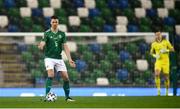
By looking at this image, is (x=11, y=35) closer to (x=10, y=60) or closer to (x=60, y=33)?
(x=10, y=60)

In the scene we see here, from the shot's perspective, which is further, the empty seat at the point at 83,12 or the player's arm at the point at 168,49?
the empty seat at the point at 83,12

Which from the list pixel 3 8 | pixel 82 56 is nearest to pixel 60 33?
pixel 82 56

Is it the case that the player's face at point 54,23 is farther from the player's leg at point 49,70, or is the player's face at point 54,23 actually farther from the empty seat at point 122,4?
the empty seat at point 122,4

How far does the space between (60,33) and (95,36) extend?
4.46 m

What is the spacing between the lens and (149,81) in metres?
16.7

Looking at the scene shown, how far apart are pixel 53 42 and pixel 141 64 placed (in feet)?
16.0

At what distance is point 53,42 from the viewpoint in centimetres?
1224

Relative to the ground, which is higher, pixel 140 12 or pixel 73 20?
pixel 140 12

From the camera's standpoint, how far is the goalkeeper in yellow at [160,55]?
1554 cm

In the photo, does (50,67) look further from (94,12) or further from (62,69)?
(94,12)

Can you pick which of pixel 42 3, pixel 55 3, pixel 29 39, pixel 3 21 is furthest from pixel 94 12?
pixel 29 39

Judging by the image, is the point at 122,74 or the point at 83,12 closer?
the point at 122,74

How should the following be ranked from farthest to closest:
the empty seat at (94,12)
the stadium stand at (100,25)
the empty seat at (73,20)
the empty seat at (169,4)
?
the empty seat at (169,4)
the empty seat at (94,12)
the empty seat at (73,20)
the stadium stand at (100,25)

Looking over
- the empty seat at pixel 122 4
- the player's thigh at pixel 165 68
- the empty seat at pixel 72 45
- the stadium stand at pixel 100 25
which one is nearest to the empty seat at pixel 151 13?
the stadium stand at pixel 100 25
